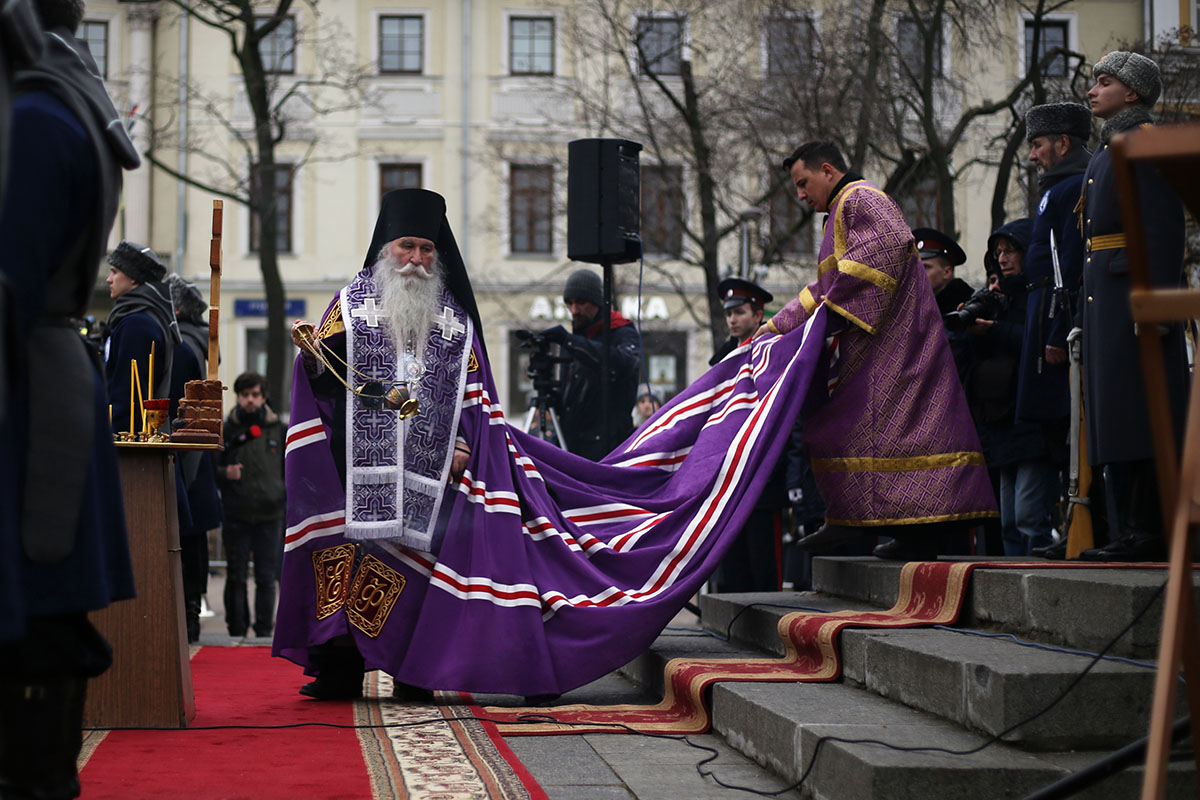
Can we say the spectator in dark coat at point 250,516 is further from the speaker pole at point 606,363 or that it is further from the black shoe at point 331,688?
the black shoe at point 331,688

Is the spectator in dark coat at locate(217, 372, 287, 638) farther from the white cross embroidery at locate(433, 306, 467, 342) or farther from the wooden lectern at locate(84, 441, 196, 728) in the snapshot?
the wooden lectern at locate(84, 441, 196, 728)

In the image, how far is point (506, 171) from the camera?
2941 centimetres

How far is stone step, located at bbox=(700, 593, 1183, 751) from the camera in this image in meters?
3.97

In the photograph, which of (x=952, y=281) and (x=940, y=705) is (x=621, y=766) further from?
(x=952, y=281)

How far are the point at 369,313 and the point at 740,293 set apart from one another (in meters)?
3.31

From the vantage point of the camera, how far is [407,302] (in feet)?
21.2

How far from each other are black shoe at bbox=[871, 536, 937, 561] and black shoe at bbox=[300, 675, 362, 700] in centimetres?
239

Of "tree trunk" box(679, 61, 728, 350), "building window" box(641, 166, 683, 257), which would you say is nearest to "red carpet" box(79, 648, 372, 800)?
"tree trunk" box(679, 61, 728, 350)

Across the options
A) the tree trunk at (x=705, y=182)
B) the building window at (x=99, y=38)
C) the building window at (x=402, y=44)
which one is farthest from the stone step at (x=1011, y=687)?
the building window at (x=99, y=38)

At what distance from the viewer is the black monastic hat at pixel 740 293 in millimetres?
9070

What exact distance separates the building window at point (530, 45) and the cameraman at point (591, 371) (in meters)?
20.8

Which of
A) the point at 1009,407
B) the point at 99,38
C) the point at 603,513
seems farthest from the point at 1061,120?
the point at 99,38

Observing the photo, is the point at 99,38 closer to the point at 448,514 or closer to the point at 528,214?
the point at 528,214

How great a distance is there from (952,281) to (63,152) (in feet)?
18.5
